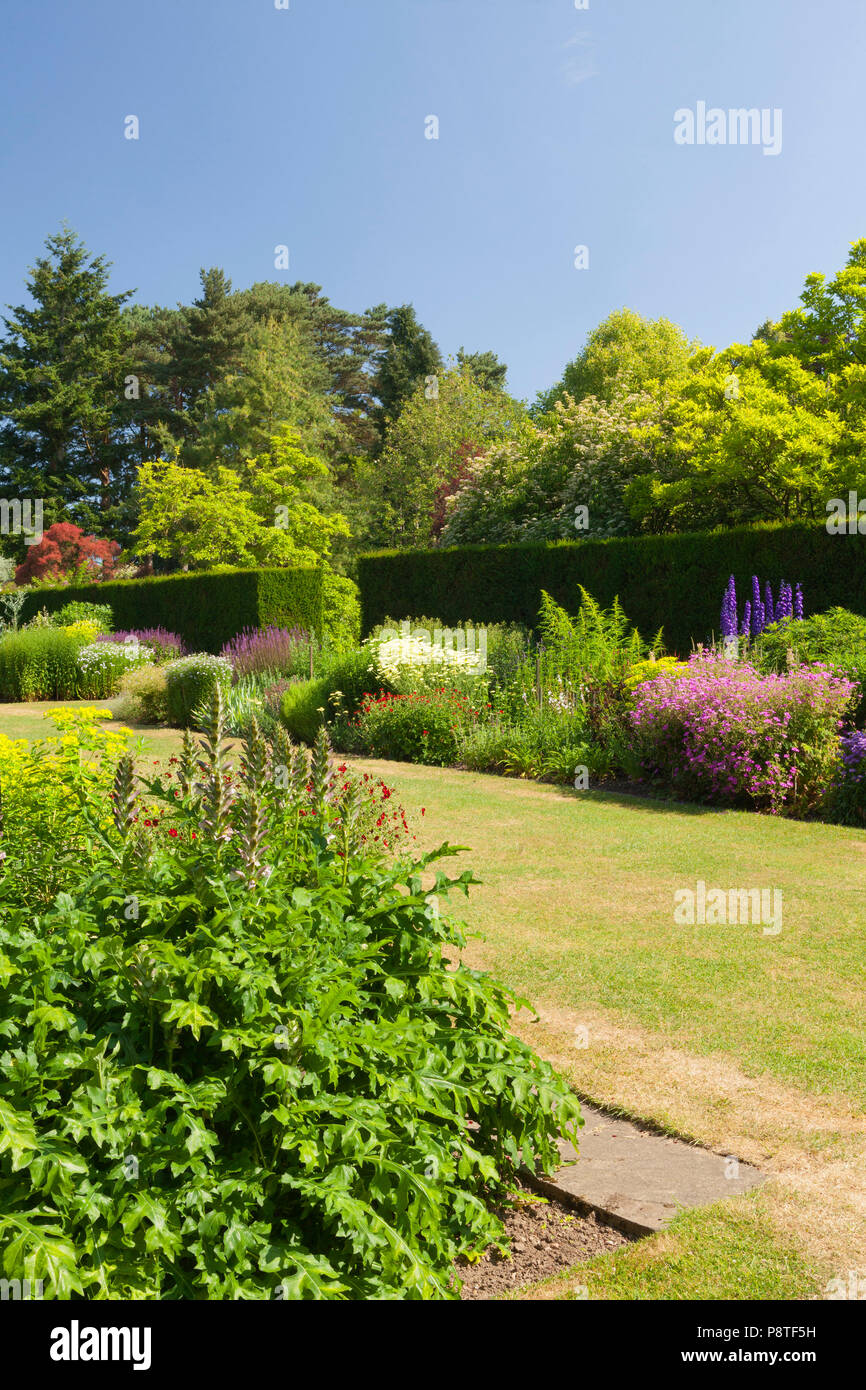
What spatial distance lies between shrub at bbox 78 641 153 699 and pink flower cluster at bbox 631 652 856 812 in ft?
41.4

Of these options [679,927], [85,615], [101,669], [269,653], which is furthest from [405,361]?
[679,927]

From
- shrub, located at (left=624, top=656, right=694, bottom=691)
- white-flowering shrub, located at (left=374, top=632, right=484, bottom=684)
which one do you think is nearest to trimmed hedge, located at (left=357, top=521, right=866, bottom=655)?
shrub, located at (left=624, top=656, right=694, bottom=691)

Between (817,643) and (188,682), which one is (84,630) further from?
(817,643)

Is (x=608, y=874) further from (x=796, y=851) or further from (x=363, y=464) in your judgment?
(x=363, y=464)

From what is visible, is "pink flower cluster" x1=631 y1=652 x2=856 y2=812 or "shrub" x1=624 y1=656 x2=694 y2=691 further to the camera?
"shrub" x1=624 y1=656 x2=694 y2=691

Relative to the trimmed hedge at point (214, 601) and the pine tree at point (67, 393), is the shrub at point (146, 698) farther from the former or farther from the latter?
the pine tree at point (67, 393)

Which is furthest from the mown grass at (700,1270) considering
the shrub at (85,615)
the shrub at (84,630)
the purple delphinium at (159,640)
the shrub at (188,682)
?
the shrub at (85,615)

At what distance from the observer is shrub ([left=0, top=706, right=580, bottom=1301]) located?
6.82 feet

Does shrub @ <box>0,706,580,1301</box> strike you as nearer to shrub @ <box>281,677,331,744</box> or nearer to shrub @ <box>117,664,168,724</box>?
shrub @ <box>281,677,331,744</box>

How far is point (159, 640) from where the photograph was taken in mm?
→ 21219

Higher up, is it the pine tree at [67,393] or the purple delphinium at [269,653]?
the pine tree at [67,393]

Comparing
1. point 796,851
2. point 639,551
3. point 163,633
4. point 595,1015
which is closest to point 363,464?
point 163,633

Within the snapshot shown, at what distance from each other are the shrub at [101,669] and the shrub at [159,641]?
36.6 inches

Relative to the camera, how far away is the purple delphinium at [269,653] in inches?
623
